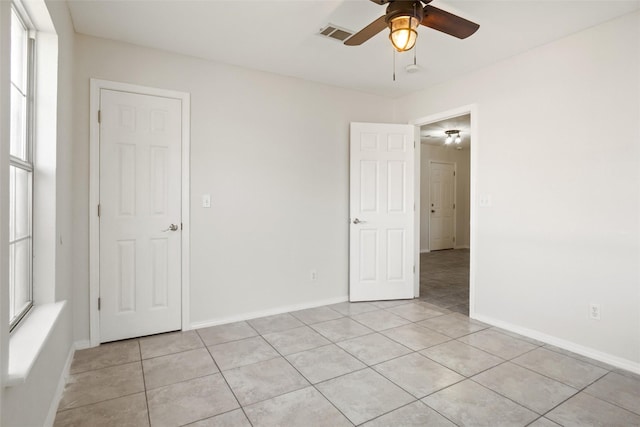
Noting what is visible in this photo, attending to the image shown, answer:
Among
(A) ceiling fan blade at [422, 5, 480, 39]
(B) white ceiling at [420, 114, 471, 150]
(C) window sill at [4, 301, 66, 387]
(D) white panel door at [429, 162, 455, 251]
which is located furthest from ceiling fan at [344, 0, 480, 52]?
(D) white panel door at [429, 162, 455, 251]

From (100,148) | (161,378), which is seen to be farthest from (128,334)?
(100,148)

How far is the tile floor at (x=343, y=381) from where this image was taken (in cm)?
189

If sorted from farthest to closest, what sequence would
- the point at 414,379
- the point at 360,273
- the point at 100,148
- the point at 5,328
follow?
the point at 360,273 → the point at 100,148 → the point at 414,379 → the point at 5,328

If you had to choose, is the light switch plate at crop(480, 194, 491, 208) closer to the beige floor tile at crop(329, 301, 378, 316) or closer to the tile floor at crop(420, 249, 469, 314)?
the tile floor at crop(420, 249, 469, 314)

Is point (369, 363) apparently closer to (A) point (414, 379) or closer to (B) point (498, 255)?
(A) point (414, 379)

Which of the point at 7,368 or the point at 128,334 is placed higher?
the point at 7,368

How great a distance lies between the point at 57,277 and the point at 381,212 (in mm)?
3066

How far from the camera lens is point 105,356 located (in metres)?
2.60

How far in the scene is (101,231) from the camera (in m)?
2.81

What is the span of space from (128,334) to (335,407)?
1.97m

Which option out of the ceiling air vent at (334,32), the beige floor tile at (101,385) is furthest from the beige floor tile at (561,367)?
the ceiling air vent at (334,32)

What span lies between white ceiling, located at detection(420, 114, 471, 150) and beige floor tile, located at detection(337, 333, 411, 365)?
347cm

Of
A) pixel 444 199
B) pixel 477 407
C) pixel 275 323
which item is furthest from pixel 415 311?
pixel 444 199

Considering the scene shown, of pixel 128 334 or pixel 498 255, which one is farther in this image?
pixel 498 255
